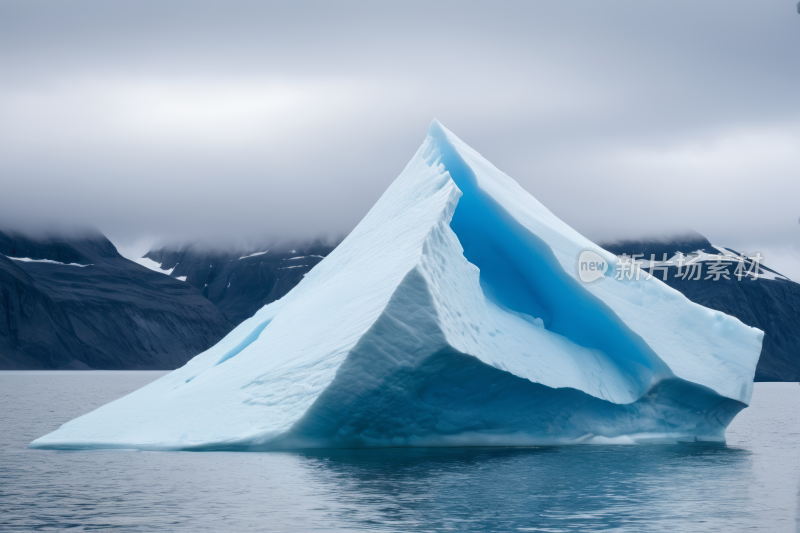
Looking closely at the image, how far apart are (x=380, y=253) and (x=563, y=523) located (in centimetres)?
752

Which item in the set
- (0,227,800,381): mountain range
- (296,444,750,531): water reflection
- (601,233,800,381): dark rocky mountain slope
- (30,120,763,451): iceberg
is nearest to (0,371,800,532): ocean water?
(296,444,750,531): water reflection

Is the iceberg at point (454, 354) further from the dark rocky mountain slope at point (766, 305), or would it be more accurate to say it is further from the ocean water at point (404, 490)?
the dark rocky mountain slope at point (766, 305)

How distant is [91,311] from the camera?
12900 centimetres

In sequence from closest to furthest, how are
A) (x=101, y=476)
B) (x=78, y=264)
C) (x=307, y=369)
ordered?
1. (x=101, y=476)
2. (x=307, y=369)
3. (x=78, y=264)

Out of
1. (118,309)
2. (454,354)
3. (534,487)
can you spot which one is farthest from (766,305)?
(534,487)

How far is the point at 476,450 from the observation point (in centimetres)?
1324

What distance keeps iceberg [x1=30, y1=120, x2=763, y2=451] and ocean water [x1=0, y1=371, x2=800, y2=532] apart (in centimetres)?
54

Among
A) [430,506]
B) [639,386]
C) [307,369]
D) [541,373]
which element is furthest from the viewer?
[639,386]

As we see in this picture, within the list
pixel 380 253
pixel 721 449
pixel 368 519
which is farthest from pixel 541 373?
pixel 368 519

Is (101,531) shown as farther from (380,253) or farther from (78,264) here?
(78,264)

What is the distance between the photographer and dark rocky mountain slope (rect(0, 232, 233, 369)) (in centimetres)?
11300

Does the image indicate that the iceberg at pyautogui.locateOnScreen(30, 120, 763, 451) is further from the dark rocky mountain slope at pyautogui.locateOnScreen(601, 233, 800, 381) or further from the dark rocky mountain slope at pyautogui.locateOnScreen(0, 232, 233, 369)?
the dark rocky mountain slope at pyautogui.locateOnScreen(601, 233, 800, 381)

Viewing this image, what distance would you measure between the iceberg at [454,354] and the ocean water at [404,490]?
54 centimetres

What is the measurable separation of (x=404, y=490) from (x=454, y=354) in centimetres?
267
